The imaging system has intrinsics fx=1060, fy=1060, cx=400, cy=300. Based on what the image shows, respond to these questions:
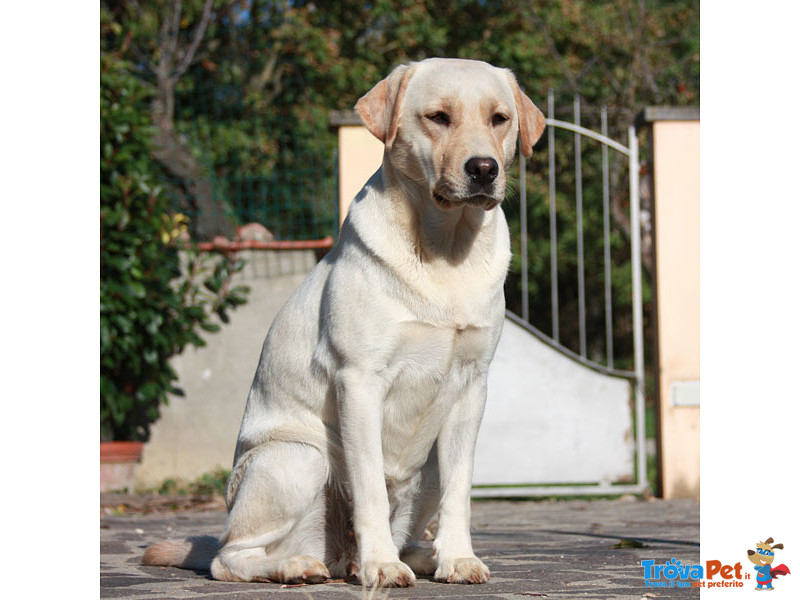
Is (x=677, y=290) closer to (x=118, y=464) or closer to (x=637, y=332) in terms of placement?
(x=637, y=332)

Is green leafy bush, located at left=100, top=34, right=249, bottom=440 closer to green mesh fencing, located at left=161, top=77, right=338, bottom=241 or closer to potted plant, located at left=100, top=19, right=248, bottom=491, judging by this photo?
potted plant, located at left=100, top=19, right=248, bottom=491

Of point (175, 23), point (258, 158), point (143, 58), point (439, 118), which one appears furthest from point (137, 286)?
point (143, 58)

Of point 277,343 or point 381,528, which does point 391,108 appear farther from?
point 381,528

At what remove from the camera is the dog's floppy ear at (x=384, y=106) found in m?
3.76

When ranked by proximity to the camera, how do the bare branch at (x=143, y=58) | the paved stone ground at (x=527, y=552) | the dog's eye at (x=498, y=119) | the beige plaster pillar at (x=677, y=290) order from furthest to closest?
1. the bare branch at (x=143, y=58)
2. the beige plaster pillar at (x=677, y=290)
3. the dog's eye at (x=498, y=119)
4. the paved stone ground at (x=527, y=552)

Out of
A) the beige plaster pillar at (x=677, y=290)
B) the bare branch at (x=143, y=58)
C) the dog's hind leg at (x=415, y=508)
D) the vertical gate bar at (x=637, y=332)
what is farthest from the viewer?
the bare branch at (x=143, y=58)

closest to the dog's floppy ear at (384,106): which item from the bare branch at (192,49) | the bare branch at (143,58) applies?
the bare branch at (192,49)

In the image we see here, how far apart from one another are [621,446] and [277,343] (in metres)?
4.72

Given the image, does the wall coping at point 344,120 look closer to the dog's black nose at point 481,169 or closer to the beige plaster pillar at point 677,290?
the beige plaster pillar at point 677,290

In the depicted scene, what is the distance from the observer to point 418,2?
16.5m

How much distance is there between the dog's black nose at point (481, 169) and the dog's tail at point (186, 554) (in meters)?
1.72

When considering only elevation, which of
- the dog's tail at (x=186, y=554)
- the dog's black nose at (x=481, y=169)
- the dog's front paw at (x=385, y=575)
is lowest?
the dog's tail at (x=186, y=554)
